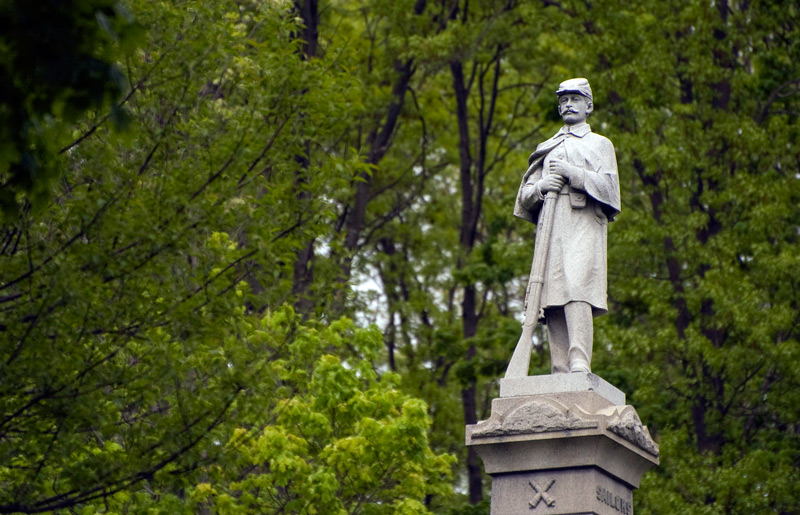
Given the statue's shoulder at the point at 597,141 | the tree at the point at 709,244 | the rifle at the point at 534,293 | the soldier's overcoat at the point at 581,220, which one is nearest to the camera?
the rifle at the point at 534,293

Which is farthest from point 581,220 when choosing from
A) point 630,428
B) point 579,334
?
point 630,428

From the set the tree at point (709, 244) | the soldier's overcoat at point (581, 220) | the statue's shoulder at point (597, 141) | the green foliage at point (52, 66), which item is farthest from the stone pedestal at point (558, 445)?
the tree at point (709, 244)

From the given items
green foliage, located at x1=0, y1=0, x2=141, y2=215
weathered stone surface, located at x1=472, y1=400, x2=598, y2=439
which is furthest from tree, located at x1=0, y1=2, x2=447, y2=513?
green foliage, located at x1=0, y1=0, x2=141, y2=215

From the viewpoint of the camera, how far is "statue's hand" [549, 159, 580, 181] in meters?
9.59

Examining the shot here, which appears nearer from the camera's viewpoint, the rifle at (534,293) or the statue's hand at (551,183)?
the rifle at (534,293)

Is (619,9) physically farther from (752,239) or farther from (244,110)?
(244,110)

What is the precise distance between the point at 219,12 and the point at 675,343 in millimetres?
9201

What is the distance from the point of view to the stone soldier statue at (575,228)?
30.9 feet

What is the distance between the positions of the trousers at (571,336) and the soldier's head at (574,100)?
1.43 metres

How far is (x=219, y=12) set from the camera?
38.4 ft

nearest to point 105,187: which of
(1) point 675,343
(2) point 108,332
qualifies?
(2) point 108,332

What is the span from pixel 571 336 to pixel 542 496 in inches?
44.3

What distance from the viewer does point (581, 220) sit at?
9648 millimetres

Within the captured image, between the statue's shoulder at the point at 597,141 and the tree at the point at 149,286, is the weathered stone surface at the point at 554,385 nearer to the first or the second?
the statue's shoulder at the point at 597,141
